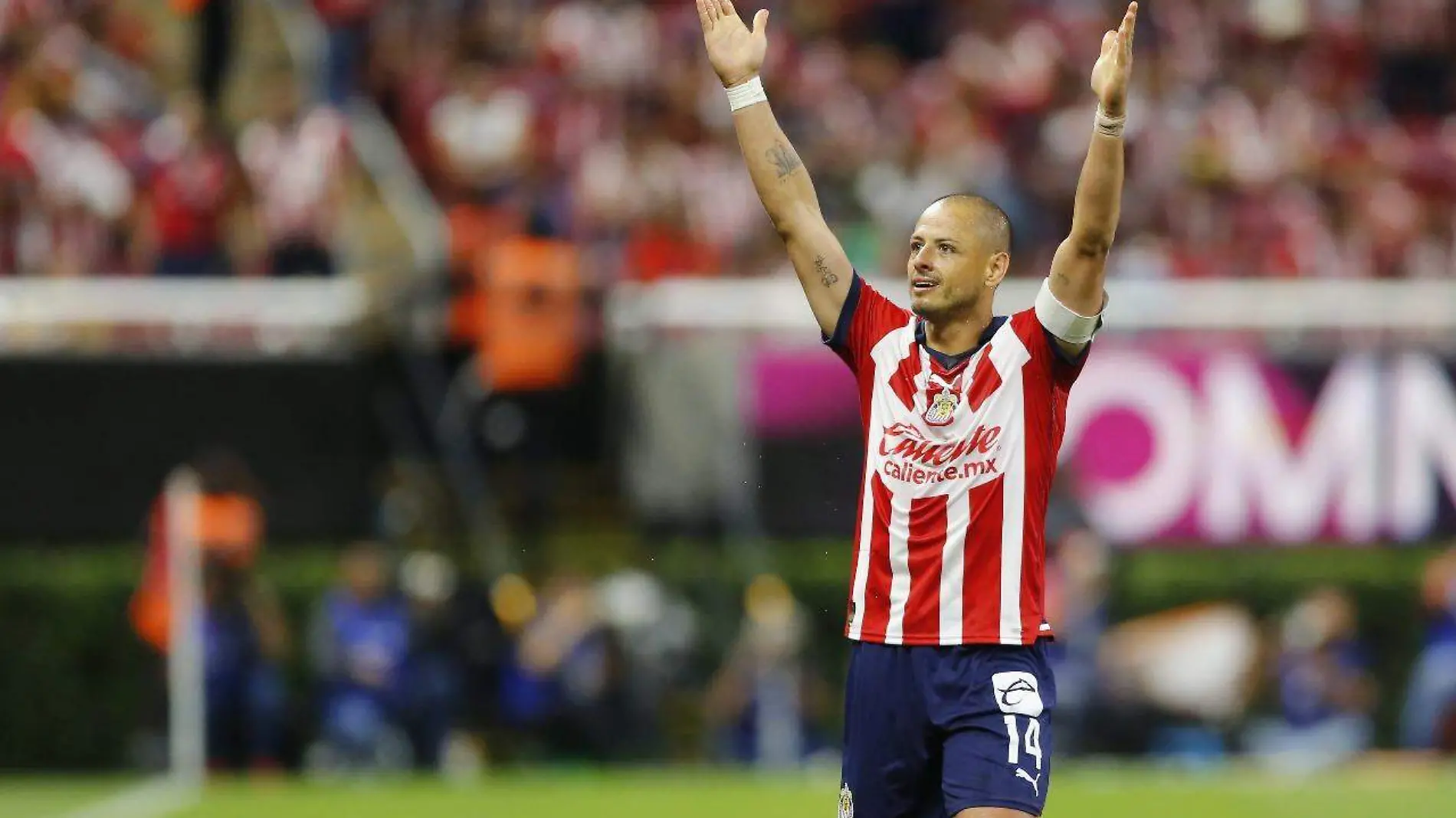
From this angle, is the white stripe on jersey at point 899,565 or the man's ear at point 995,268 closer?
the white stripe on jersey at point 899,565

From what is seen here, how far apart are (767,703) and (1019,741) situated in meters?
10.8

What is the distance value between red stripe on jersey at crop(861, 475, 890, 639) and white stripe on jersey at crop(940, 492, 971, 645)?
0.60 feet

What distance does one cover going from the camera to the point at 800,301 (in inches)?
727

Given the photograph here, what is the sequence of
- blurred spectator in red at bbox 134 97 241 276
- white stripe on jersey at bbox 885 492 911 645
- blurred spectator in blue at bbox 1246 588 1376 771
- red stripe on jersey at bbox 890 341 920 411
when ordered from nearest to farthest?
white stripe on jersey at bbox 885 492 911 645, red stripe on jersey at bbox 890 341 920 411, blurred spectator in blue at bbox 1246 588 1376 771, blurred spectator in red at bbox 134 97 241 276

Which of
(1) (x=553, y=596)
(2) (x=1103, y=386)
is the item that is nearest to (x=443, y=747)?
(1) (x=553, y=596)

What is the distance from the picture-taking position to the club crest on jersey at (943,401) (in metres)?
6.92

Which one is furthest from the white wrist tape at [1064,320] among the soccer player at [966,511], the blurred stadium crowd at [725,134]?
the blurred stadium crowd at [725,134]

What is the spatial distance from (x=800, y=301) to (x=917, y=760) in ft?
38.7

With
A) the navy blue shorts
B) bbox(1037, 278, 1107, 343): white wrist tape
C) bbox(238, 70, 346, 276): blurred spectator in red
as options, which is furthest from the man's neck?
bbox(238, 70, 346, 276): blurred spectator in red

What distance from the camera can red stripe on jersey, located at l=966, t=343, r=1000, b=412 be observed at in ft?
22.7

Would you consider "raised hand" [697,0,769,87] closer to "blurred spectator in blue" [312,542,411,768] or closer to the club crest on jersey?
the club crest on jersey

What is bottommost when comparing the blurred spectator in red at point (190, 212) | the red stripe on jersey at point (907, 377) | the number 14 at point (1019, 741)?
the number 14 at point (1019, 741)

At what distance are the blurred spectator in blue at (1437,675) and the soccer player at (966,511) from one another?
38.1 feet

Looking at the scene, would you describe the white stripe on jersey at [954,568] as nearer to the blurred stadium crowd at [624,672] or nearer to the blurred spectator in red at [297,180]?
the blurred stadium crowd at [624,672]
